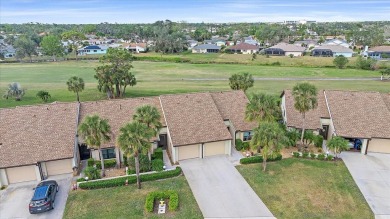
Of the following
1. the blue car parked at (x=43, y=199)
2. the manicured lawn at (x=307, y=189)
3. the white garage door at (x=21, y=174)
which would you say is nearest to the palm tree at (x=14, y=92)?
the white garage door at (x=21, y=174)

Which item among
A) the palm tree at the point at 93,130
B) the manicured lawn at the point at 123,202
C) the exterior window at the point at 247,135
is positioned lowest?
the manicured lawn at the point at 123,202

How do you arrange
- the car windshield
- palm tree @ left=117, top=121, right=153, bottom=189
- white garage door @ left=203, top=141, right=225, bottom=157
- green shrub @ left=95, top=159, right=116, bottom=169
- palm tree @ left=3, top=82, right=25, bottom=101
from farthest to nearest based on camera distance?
palm tree @ left=3, top=82, right=25, bottom=101 < white garage door @ left=203, top=141, right=225, bottom=157 < green shrub @ left=95, top=159, right=116, bottom=169 < palm tree @ left=117, top=121, right=153, bottom=189 < the car windshield

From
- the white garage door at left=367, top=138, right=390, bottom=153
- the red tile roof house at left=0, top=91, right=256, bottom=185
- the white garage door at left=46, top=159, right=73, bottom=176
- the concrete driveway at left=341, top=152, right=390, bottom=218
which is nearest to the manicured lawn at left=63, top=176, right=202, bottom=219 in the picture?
the white garage door at left=46, top=159, right=73, bottom=176

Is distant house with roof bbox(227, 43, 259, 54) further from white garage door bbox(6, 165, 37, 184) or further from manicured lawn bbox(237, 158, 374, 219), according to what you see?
white garage door bbox(6, 165, 37, 184)

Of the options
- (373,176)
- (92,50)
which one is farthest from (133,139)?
(92,50)

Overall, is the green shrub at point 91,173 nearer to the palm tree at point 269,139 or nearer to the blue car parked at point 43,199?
the blue car parked at point 43,199

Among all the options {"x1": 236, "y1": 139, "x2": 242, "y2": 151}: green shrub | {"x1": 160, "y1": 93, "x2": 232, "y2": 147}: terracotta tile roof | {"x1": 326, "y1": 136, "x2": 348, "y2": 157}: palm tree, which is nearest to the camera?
{"x1": 326, "y1": 136, "x2": 348, "y2": 157}: palm tree
